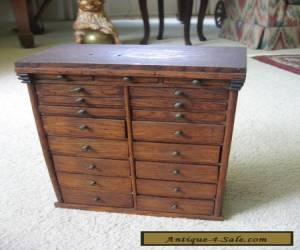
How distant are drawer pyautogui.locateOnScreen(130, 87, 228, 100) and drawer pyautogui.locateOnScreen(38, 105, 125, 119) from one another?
0.07m

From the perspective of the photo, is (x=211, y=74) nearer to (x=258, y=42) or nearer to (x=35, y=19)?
(x=258, y=42)

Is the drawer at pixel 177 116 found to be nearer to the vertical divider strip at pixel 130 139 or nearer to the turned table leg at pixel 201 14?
the vertical divider strip at pixel 130 139

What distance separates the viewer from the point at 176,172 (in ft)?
2.59

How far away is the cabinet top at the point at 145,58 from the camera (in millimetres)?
646

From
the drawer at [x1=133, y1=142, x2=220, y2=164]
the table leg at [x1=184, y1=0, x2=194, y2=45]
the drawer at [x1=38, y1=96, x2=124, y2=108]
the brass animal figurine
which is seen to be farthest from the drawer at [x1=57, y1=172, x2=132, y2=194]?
the table leg at [x1=184, y1=0, x2=194, y2=45]

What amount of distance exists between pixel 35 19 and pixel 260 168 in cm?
342

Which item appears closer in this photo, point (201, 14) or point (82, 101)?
point (82, 101)

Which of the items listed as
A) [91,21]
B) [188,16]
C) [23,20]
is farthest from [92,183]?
[23,20]

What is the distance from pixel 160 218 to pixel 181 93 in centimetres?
39

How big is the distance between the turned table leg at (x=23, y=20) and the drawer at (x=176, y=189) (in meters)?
2.41

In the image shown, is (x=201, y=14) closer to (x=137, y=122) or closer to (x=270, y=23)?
(x=270, y=23)

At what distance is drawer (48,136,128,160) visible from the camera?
77cm

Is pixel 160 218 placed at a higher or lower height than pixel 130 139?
lower

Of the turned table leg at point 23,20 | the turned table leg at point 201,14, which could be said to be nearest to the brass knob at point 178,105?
the turned table leg at point 201,14
